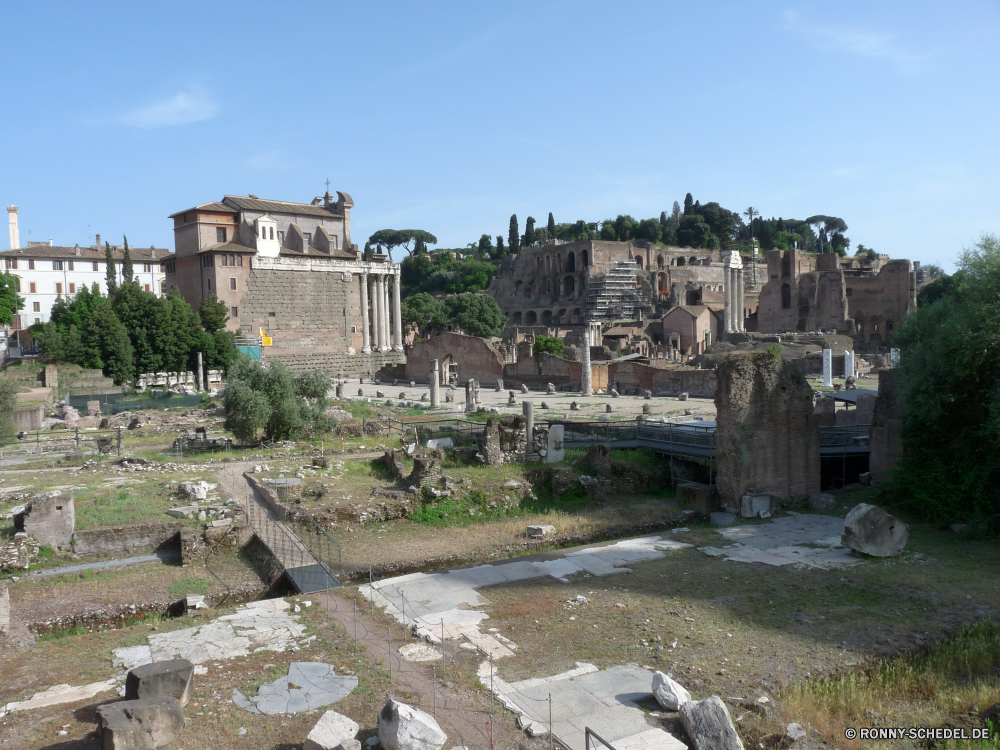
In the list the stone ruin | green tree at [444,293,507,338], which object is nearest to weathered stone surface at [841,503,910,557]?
the stone ruin

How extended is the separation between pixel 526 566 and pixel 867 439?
11104mm

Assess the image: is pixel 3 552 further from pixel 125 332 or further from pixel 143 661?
pixel 125 332

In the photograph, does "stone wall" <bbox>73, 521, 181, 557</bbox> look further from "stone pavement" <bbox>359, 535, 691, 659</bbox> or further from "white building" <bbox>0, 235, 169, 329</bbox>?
"white building" <bbox>0, 235, 169, 329</bbox>

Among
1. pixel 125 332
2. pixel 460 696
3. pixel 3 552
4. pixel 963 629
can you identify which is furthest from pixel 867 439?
pixel 125 332

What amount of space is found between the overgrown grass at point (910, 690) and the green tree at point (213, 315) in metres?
41.4

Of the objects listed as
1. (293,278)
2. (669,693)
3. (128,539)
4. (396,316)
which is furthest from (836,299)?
(669,693)

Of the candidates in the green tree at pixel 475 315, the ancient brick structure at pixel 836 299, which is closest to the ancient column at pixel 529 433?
the green tree at pixel 475 315

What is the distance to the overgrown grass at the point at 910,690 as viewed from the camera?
679cm

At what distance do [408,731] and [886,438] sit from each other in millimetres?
13345

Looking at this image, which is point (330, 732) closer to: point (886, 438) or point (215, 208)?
point (886, 438)

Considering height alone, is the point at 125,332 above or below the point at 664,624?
above

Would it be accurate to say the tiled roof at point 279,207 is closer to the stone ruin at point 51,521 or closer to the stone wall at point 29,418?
the stone wall at point 29,418

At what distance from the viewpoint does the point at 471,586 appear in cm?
1014

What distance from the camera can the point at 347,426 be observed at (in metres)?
23.9
